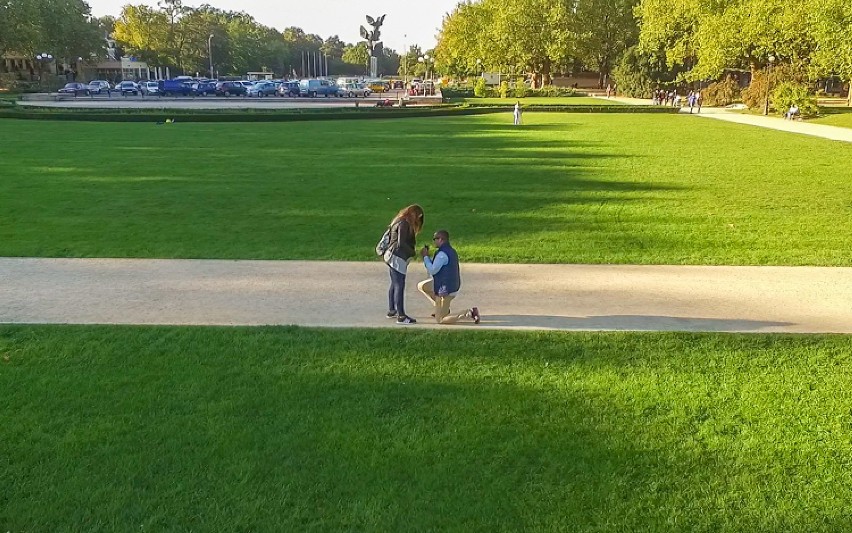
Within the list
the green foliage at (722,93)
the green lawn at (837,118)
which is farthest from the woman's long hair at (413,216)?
the green foliage at (722,93)

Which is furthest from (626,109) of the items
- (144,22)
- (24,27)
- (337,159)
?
(144,22)

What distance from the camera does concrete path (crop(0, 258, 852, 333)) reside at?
6.99 m

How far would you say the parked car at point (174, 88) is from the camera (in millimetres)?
61219

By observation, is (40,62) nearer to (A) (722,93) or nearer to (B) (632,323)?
(A) (722,93)

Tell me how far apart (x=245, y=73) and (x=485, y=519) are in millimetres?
115314

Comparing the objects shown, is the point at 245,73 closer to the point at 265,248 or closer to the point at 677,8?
the point at 677,8

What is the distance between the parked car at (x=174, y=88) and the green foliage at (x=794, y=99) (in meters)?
45.5

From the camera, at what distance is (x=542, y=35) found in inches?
2781

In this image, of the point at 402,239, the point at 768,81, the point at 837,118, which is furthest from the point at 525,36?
the point at 402,239

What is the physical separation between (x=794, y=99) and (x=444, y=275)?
3956 cm

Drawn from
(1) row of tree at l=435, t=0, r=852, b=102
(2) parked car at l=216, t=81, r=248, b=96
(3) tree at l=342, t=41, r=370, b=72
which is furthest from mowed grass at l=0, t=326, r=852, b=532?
(3) tree at l=342, t=41, r=370, b=72

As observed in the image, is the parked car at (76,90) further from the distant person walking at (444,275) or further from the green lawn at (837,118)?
the distant person walking at (444,275)

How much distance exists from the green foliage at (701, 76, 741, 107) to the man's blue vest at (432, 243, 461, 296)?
54891mm

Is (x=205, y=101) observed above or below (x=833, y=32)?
below
